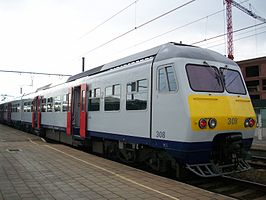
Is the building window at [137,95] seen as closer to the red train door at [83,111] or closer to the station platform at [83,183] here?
the station platform at [83,183]

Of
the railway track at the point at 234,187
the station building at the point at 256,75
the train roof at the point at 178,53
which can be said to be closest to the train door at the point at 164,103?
the train roof at the point at 178,53

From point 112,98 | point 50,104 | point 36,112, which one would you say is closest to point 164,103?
point 112,98

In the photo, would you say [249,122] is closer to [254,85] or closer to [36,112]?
[36,112]

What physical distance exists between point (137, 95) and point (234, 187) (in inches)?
138

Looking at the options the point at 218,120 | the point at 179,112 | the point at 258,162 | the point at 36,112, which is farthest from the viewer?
the point at 36,112

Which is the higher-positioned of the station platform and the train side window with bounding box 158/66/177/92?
the train side window with bounding box 158/66/177/92

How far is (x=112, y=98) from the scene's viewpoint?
10648 mm

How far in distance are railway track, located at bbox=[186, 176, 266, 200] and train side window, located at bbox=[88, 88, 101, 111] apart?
4.78 m

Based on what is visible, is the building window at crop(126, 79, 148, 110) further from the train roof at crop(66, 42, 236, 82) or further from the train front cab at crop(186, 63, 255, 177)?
the train front cab at crop(186, 63, 255, 177)

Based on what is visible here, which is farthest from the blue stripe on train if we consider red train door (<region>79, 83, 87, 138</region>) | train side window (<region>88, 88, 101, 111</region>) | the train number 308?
red train door (<region>79, 83, 87, 138</region>)

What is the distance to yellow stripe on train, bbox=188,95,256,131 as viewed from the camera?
725 cm

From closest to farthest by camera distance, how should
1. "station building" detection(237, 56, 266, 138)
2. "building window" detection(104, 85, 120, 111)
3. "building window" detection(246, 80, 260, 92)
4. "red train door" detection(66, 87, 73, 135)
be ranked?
"building window" detection(104, 85, 120, 111)
"red train door" detection(66, 87, 73, 135)
"station building" detection(237, 56, 266, 138)
"building window" detection(246, 80, 260, 92)

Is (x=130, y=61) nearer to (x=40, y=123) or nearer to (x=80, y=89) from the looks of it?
(x=80, y=89)

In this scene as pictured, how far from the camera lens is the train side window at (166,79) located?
778 cm
